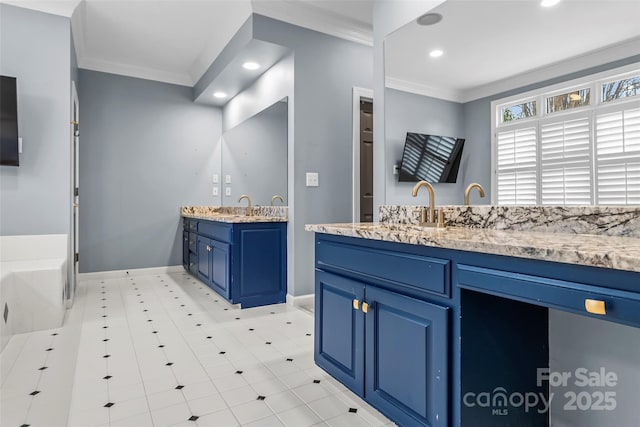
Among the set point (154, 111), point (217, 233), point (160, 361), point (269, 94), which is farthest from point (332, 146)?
point (154, 111)

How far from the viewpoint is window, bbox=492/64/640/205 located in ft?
4.27

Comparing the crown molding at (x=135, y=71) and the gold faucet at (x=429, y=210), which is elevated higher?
the crown molding at (x=135, y=71)

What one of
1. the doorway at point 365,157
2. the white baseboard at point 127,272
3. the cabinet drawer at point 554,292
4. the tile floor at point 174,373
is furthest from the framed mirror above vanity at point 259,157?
the cabinet drawer at point 554,292

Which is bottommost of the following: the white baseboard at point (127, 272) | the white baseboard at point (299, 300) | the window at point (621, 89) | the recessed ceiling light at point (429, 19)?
the white baseboard at point (299, 300)

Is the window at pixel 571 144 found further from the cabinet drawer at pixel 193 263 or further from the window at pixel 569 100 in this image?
the cabinet drawer at pixel 193 263

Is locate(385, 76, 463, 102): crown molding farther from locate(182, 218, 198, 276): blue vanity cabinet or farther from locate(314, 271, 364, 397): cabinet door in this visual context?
locate(182, 218, 198, 276): blue vanity cabinet

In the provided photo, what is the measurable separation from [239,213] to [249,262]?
151 centimetres

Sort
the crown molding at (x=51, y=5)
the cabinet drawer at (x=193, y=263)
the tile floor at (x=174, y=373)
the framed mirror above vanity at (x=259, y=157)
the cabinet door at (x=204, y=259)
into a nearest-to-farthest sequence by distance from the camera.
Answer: the tile floor at (x=174, y=373) → the crown molding at (x=51, y=5) → the framed mirror above vanity at (x=259, y=157) → the cabinet door at (x=204, y=259) → the cabinet drawer at (x=193, y=263)

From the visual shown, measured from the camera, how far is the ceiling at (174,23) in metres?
3.26

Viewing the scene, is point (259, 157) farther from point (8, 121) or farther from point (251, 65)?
point (8, 121)

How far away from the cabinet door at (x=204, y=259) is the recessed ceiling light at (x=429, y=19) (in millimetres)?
2828

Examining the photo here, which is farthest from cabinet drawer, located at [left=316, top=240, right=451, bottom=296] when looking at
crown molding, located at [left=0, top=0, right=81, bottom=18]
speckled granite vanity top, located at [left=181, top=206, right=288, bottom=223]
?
crown molding, located at [left=0, top=0, right=81, bottom=18]

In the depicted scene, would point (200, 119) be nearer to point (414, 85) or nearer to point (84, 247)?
point (84, 247)

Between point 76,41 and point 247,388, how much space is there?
157 inches
